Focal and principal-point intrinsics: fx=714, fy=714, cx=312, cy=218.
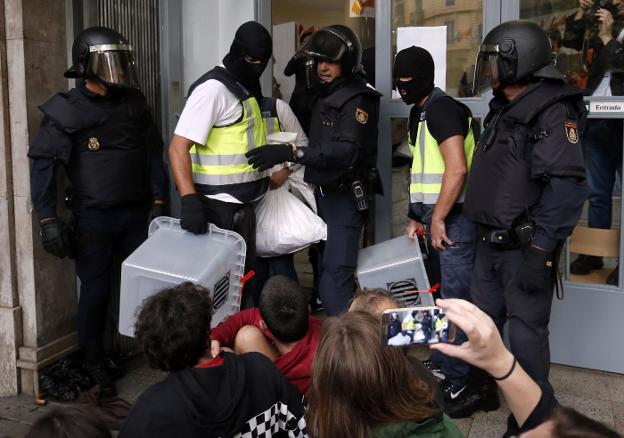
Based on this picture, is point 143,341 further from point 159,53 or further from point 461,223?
point 159,53

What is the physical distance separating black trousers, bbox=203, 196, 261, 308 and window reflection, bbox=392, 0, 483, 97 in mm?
1430

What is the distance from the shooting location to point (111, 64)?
3824 mm

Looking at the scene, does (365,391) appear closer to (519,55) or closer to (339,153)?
(519,55)

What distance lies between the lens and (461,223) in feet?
12.0

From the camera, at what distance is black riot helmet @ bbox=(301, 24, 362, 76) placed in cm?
379

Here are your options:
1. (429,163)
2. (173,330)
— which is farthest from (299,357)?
(429,163)

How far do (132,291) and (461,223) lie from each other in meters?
1.68

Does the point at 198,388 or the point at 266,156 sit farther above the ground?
the point at 266,156

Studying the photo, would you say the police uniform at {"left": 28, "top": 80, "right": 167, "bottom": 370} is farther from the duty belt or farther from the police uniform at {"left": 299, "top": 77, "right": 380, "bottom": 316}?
the duty belt

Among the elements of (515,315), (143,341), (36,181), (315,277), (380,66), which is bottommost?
(315,277)

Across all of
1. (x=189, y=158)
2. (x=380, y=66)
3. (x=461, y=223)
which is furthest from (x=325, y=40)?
(x=461, y=223)

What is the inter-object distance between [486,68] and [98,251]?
2333 mm

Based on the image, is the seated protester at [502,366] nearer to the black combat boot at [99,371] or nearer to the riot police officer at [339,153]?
the riot police officer at [339,153]

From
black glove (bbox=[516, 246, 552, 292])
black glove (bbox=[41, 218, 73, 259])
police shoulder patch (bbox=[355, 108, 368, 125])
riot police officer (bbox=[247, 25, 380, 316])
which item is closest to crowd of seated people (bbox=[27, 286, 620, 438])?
black glove (bbox=[516, 246, 552, 292])
